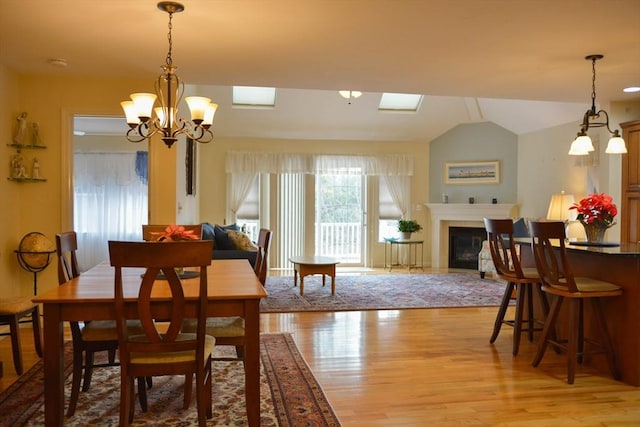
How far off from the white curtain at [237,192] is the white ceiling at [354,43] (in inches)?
149

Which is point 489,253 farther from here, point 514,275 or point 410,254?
point 514,275

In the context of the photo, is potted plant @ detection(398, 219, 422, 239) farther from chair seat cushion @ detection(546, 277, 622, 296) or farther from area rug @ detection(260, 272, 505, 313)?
chair seat cushion @ detection(546, 277, 622, 296)

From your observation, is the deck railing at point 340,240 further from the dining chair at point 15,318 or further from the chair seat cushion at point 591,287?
the dining chair at point 15,318

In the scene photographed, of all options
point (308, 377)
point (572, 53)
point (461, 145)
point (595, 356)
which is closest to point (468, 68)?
point (572, 53)

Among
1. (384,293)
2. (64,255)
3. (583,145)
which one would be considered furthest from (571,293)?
(384,293)

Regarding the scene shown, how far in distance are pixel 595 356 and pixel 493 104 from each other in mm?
5311

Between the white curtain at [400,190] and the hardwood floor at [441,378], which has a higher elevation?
the white curtain at [400,190]

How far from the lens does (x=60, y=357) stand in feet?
7.53

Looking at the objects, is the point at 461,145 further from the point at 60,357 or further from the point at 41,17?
the point at 60,357

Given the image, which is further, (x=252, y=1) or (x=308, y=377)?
(x=308, y=377)

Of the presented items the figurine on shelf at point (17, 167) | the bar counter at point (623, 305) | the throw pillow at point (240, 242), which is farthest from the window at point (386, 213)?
the figurine on shelf at point (17, 167)

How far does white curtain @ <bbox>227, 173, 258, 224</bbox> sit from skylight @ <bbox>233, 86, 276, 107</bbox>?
124cm

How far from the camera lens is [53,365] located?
229cm

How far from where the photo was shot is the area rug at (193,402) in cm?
256
